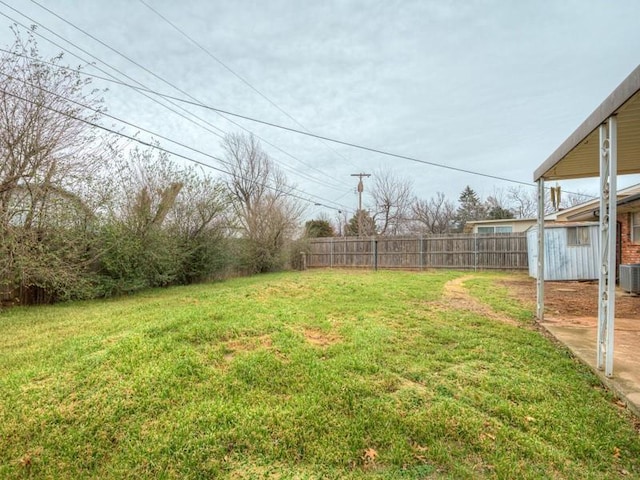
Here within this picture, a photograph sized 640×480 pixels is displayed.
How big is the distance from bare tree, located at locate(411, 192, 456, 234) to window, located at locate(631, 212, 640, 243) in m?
19.5

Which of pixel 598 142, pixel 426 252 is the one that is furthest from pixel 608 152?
pixel 426 252

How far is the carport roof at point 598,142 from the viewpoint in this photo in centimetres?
Answer: 264

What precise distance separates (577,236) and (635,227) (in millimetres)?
1822

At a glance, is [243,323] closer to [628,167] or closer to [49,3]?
[628,167]

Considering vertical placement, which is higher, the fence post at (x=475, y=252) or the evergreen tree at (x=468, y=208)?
the evergreen tree at (x=468, y=208)

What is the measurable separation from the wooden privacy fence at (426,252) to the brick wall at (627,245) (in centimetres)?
402

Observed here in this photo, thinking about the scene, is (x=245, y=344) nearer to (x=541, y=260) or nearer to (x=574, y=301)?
(x=541, y=260)

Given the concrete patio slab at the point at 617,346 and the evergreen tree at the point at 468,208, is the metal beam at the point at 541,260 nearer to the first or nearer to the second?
the concrete patio slab at the point at 617,346

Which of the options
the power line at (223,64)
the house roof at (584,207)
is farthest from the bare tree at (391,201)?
the power line at (223,64)

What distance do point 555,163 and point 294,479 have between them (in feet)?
16.5

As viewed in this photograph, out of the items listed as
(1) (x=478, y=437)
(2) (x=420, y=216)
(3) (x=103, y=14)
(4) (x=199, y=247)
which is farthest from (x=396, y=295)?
(2) (x=420, y=216)

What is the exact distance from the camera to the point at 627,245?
30.8ft

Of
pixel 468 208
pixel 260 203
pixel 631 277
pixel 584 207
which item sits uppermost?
pixel 468 208

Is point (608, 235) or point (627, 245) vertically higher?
point (608, 235)
